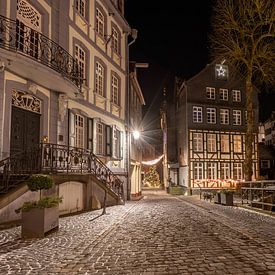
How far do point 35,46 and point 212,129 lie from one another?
25.0m

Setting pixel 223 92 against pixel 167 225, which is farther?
pixel 223 92

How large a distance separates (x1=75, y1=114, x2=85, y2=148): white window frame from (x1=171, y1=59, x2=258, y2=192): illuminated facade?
61.2 feet

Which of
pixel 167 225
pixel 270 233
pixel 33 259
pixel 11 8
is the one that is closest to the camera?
pixel 33 259

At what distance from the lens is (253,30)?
71.8 feet

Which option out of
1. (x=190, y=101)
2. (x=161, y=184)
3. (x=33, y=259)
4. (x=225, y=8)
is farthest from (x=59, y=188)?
(x=161, y=184)

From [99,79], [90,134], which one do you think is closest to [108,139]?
[90,134]

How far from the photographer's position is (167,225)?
10602 mm

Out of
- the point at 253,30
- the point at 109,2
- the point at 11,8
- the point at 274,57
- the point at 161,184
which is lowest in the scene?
the point at 161,184

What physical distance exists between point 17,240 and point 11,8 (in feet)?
26.4

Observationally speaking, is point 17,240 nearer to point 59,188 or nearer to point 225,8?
point 59,188

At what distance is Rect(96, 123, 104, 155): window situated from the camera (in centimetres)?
1862

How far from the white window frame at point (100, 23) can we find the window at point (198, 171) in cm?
1811

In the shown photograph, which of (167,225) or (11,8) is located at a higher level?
→ (11,8)

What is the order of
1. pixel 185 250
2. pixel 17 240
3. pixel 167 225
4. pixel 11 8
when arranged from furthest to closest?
1. pixel 11 8
2. pixel 167 225
3. pixel 17 240
4. pixel 185 250
